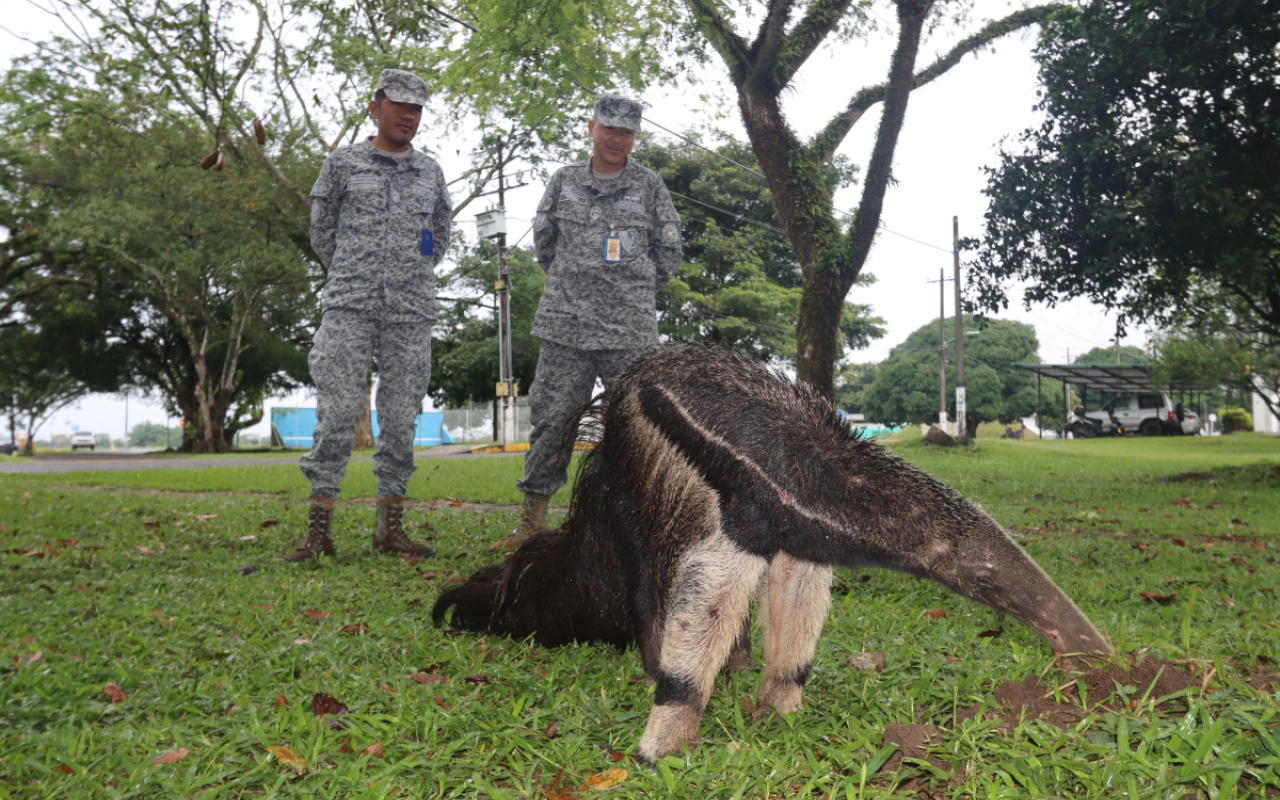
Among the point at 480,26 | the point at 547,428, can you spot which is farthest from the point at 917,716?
the point at 480,26

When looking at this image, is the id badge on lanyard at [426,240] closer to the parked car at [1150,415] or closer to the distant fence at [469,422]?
the parked car at [1150,415]

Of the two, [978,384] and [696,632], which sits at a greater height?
[978,384]

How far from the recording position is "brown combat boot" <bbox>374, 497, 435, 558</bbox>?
186 inches

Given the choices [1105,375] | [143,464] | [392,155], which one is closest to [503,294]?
[143,464]

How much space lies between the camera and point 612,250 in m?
4.13

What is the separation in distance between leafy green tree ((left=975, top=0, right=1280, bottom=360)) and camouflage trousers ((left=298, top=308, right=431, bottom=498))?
299 inches

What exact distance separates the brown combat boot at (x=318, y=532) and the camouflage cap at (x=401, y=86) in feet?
7.61

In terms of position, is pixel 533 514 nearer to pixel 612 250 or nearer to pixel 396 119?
pixel 612 250

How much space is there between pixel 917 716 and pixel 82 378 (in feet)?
112

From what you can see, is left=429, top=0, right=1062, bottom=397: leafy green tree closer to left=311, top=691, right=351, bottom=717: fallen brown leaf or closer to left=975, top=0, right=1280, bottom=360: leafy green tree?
left=975, top=0, right=1280, bottom=360: leafy green tree

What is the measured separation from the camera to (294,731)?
2229 millimetres

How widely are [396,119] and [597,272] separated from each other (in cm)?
152

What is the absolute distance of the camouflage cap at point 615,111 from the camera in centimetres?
393

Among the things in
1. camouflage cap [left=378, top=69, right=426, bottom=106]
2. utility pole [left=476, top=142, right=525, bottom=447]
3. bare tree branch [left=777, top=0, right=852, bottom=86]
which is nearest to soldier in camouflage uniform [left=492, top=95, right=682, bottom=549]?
camouflage cap [left=378, top=69, right=426, bottom=106]
